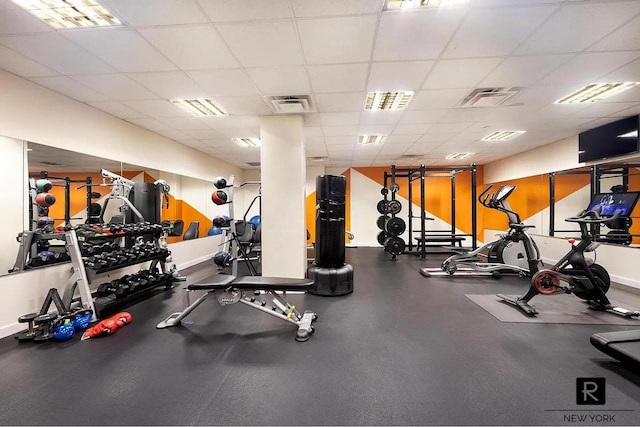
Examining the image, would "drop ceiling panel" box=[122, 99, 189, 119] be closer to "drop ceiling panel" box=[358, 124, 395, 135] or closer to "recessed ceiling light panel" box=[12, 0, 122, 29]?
"recessed ceiling light panel" box=[12, 0, 122, 29]

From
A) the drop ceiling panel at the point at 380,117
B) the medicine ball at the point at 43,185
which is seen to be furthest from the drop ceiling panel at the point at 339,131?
the medicine ball at the point at 43,185

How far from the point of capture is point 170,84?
3.02 metres

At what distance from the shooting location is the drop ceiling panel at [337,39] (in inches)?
80.8

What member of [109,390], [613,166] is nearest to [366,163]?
[613,166]

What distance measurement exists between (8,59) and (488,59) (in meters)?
4.59

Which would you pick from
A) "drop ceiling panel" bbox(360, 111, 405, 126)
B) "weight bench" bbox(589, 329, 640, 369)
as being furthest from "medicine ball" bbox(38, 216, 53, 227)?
"weight bench" bbox(589, 329, 640, 369)

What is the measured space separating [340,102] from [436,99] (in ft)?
4.17

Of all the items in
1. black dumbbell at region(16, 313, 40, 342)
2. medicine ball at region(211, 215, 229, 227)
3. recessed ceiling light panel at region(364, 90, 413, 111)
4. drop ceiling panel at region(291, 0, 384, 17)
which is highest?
recessed ceiling light panel at region(364, 90, 413, 111)

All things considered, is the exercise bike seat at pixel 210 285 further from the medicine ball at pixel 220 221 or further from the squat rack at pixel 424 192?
the squat rack at pixel 424 192

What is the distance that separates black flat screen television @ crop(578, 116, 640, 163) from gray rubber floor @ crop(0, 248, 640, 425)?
3.44m

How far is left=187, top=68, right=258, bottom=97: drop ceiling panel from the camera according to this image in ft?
9.18

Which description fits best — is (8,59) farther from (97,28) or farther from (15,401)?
(15,401)

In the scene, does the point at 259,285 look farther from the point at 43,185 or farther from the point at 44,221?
the point at 43,185

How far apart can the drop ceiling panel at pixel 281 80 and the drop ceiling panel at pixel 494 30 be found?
147 centimetres
